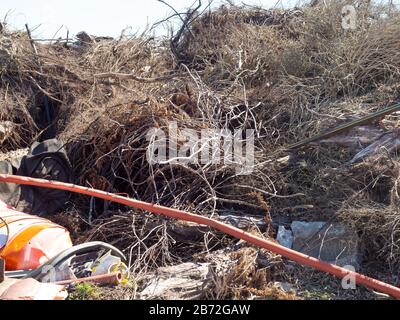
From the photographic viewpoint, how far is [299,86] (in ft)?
15.6

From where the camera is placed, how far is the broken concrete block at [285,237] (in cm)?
339

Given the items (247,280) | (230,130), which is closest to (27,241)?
(247,280)

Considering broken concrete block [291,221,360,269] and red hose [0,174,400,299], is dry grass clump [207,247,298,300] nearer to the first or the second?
red hose [0,174,400,299]

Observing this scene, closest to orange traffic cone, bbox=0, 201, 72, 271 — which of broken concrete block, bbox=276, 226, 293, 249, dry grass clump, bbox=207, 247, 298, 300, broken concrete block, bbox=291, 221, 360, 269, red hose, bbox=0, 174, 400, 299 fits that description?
red hose, bbox=0, 174, 400, 299

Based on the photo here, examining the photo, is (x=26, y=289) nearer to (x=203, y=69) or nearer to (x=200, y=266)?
(x=200, y=266)

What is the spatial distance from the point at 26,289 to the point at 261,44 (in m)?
4.02

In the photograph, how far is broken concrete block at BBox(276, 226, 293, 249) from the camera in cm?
339

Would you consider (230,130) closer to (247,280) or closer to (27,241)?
(247,280)

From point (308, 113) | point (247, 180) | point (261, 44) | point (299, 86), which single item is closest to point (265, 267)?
point (247, 180)

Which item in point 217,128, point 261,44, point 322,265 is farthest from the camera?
point 261,44

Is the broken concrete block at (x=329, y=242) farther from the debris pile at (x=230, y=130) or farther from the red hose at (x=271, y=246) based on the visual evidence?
the red hose at (x=271, y=246)

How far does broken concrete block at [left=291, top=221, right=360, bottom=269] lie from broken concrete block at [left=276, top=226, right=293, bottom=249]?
27 millimetres

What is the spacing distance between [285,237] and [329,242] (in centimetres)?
28

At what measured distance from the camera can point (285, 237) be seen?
3418 millimetres
